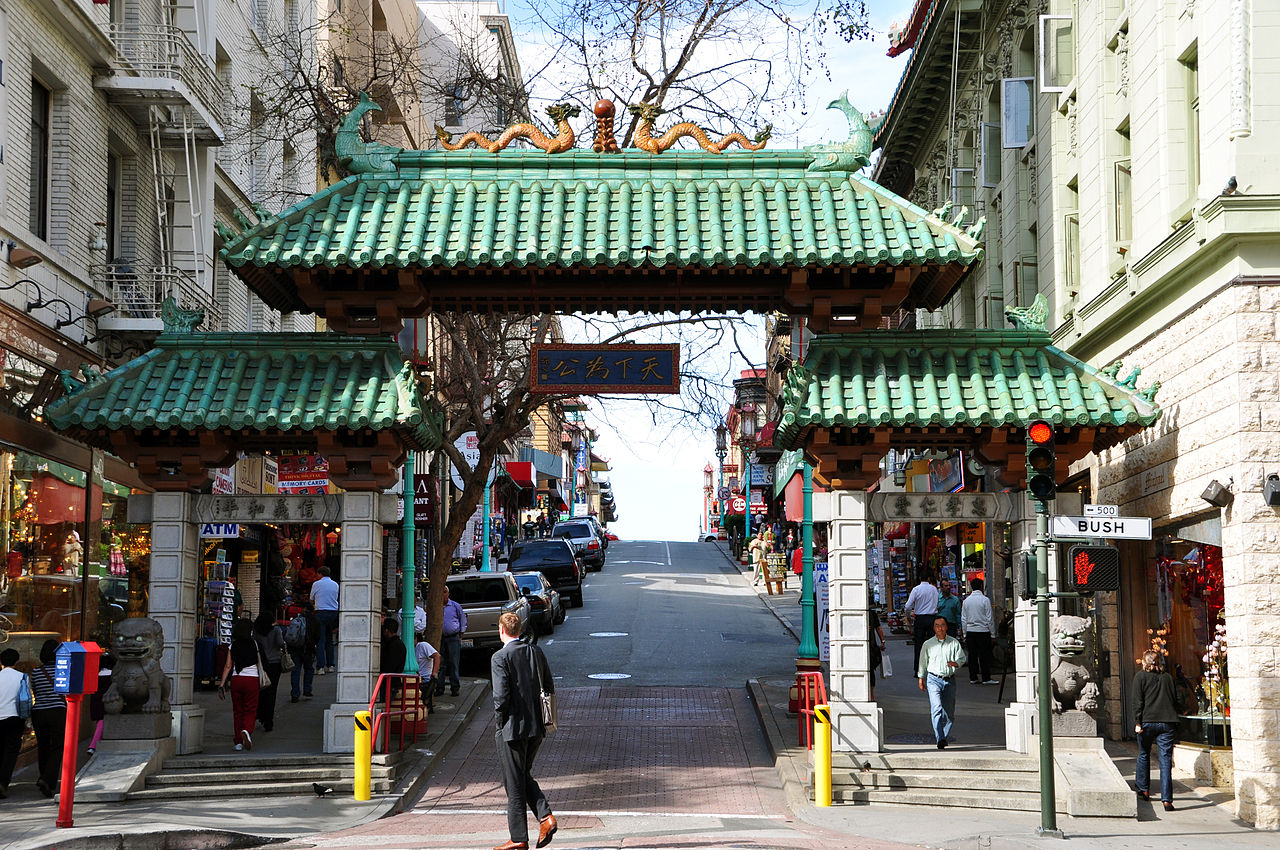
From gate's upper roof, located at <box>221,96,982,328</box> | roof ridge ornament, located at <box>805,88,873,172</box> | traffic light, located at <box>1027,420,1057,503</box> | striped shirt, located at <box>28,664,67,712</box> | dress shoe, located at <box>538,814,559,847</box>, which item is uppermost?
roof ridge ornament, located at <box>805,88,873,172</box>

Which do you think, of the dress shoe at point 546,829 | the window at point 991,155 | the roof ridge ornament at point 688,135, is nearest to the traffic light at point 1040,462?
the roof ridge ornament at point 688,135

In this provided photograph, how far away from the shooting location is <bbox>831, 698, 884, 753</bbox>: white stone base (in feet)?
49.4

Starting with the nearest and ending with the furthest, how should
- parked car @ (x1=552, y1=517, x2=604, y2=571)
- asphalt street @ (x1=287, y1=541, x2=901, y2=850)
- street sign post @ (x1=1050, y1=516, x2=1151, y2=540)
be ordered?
asphalt street @ (x1=287, y1=541, x2=901, y2=850), street sign post @ (x1=1050, y1=516, x2=1151, y2=540), parked car @ (x1=552, y1=517, x2=604, y2=571)

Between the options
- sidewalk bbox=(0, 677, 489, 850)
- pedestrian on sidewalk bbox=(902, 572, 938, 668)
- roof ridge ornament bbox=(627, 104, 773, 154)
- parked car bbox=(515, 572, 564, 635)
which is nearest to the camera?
sidewalk bbox=(0, 677, 489, 850)

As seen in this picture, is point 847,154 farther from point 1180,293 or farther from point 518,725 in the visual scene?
point 518,725

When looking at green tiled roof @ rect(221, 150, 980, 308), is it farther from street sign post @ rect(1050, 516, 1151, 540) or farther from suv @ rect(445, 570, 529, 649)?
suv @ rect(445, 570, 529, 649)

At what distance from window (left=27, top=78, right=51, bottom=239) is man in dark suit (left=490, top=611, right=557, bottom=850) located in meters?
11.8

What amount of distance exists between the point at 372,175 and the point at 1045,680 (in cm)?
965

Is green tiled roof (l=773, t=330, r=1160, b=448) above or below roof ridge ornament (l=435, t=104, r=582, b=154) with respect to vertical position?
below

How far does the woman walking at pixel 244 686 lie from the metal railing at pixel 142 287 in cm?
630

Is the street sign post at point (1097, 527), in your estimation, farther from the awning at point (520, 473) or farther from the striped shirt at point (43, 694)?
the awning at point (520, 473)

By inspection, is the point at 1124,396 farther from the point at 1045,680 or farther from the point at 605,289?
the point at 605,289

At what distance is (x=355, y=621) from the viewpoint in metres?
15.4

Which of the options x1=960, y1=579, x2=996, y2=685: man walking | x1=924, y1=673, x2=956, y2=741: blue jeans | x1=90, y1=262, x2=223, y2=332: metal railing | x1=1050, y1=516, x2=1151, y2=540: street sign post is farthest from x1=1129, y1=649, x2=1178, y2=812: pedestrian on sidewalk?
x1=90, y1=262, x2=223, y2=332: metal railing
